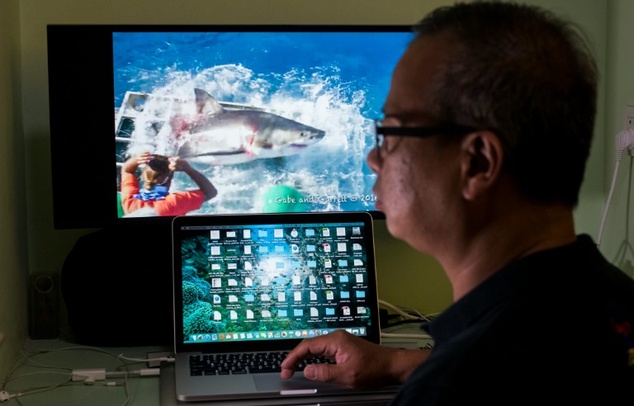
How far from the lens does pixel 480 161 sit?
3.36 feet

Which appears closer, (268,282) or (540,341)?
(540,341)

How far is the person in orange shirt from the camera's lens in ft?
6.59

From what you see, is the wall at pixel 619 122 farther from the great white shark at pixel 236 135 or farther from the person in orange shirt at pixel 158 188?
the person in orange shirt at pixel 158 188

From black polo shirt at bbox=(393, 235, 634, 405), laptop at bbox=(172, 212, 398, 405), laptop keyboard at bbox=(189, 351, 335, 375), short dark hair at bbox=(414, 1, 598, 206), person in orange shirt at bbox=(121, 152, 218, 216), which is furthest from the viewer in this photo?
person in orange shirt at bbox=(121, 152, 218, 216)

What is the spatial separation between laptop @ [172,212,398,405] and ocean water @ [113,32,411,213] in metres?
0.15

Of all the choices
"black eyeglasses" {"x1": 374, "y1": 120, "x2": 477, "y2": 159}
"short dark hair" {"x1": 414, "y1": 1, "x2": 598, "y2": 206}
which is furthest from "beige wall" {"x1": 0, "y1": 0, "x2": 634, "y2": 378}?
"short dark hair" {"x1": 414, "y1": 1, "x2": 598, "y2": 206}

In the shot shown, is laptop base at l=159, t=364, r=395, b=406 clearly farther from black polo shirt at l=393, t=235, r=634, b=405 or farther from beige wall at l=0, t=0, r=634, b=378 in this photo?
black polo shirt at l=393, t=235, r=634, b=405

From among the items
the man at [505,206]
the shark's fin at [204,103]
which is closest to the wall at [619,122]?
the shark's fin at [204,103]

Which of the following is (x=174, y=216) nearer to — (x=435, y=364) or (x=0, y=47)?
(x=0, y=47)

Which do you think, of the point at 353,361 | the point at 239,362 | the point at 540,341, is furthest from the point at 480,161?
the point at 239,362

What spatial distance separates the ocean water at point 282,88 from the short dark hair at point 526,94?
40.9 inches

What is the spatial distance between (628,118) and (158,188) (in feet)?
3.48

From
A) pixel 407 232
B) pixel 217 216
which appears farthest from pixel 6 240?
pixel 407 232

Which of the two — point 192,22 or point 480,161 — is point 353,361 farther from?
point 192,22
